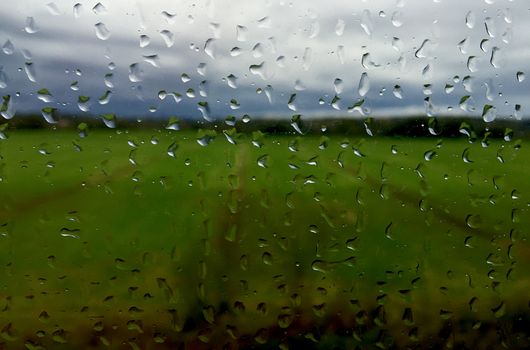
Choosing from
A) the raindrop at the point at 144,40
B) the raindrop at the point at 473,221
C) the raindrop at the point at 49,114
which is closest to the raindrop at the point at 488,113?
the raindrop at the point at 473,221

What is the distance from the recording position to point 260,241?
5.00ft

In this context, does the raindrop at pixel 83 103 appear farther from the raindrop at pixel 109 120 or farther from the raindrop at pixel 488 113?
the raindrop at pixel 488 113

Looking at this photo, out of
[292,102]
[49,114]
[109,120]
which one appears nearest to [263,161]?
[292,102]

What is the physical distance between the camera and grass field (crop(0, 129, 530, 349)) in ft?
4.84

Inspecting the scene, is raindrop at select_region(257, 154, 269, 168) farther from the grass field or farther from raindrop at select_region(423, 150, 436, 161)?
raindrop at select_region(423, 150, 436, 161)

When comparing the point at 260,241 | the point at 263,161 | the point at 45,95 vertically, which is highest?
the point at 45,95

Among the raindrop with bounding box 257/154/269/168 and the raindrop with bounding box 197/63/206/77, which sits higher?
the raindrop with bounding box 197/63/206/77

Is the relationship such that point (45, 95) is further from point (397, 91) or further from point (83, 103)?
point (397, 91)


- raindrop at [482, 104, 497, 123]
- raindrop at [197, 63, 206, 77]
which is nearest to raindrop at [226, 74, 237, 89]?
raindrop at [197, 63, 206, 77]

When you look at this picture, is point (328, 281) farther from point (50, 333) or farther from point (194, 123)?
point (50, 333)

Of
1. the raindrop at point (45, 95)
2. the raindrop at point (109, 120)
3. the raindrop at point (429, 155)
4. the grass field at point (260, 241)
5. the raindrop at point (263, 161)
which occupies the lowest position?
the grass field at point (260, 241)

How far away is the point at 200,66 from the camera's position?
1462 mm

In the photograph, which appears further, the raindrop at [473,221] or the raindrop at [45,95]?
the raindrop at [473,221]

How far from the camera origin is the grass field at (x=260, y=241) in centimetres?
148
